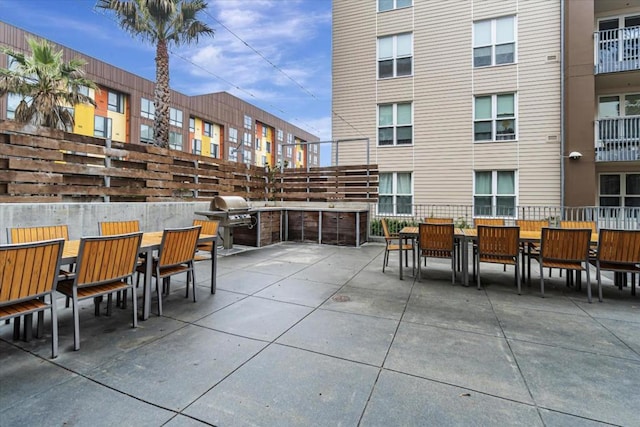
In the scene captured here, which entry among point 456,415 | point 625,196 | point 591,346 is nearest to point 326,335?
point 456,415

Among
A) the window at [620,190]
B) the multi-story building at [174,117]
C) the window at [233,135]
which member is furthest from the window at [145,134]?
the window at [620,190]

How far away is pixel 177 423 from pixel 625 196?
13.9 m

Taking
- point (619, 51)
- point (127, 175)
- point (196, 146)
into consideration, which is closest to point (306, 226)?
point (127, 175)

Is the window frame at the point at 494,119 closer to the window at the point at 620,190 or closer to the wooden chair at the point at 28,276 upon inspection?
the window at the point at 620,190

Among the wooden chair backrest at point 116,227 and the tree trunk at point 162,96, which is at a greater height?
the tree trunk at point 162,96

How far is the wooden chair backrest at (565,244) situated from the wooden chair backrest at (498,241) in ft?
1.10

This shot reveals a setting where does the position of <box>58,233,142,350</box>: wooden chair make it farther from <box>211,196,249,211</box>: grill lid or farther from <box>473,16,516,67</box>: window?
<box>473,16,516,67</box>: window

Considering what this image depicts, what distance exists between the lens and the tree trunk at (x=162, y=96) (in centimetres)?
920

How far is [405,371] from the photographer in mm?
2326

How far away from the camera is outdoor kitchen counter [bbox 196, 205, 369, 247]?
27.5ft

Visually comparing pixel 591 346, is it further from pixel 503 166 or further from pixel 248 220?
pixel 503 166

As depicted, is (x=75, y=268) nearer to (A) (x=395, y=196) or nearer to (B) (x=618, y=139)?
(A) (x=395, y=196)

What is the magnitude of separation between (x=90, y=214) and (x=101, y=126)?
21124 millimetres

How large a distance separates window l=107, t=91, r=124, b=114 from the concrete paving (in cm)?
2423
